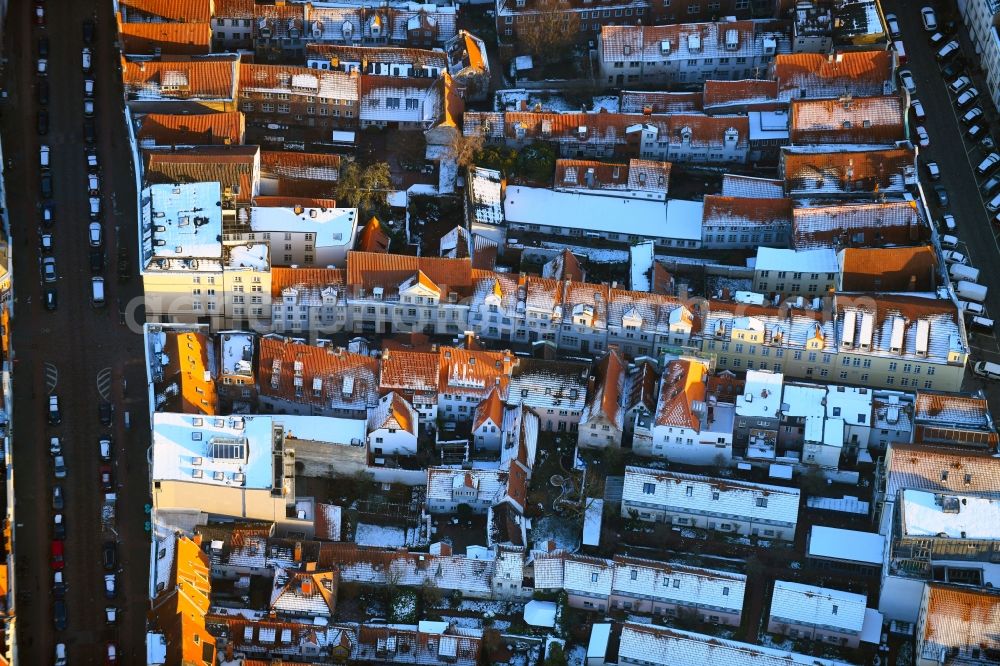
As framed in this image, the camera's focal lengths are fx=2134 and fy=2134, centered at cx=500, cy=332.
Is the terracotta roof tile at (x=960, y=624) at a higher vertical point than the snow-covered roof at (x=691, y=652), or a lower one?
higher

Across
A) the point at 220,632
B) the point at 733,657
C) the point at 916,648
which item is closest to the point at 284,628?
the point at 220,632

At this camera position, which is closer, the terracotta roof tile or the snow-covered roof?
the terracotta roof tile

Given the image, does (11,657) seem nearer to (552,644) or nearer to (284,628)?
(284,628)

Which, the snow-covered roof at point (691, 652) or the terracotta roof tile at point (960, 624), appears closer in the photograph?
the terracotta roof tile at point (960, 624)

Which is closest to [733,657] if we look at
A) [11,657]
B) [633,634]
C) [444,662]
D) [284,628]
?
[633,634]

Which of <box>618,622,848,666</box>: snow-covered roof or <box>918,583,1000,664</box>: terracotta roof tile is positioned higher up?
<box>918,583,1000,664</box>: terracotta roof tile
